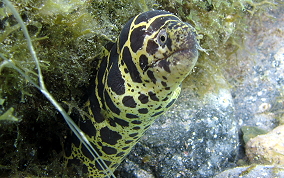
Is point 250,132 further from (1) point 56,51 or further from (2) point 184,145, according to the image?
(1) point 56,51

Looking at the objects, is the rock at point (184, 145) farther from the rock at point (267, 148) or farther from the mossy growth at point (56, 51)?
the mossy growth at point (56, 51)

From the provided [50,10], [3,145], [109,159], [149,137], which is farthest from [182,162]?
[50,10]

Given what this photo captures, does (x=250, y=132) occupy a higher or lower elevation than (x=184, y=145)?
lower

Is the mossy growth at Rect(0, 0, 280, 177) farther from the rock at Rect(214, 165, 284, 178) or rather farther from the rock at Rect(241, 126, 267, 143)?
the rock at Rect(214, 165, 284, 178)

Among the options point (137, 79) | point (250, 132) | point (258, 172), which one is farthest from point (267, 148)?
point (137, 79)

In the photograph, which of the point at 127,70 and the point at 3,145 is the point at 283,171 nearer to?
the point at 127,70

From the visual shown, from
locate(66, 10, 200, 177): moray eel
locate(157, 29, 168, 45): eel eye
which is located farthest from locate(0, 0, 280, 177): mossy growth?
locate(157, 29, 168, 45): eel eye
